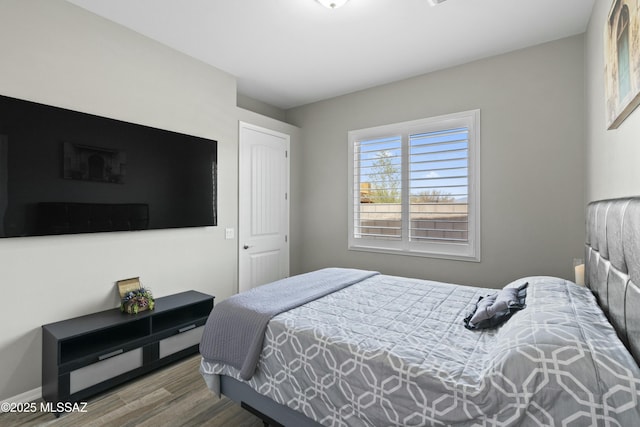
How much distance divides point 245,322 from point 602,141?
99.3 inches

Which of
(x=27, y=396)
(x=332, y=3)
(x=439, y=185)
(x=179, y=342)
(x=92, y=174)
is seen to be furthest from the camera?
(x=439, y=185)

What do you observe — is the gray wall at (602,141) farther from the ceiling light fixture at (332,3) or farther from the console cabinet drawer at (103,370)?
the console cabinet drawer at (103,370)

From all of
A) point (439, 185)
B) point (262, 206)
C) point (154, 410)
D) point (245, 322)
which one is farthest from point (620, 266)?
point (262, 206)

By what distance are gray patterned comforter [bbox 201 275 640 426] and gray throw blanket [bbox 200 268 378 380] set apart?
0.19 feet

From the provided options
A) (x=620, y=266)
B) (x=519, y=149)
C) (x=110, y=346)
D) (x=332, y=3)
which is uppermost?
(x=332, y=3)

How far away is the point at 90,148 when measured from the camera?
239cm

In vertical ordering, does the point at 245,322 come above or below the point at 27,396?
above

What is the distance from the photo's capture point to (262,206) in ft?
12.8

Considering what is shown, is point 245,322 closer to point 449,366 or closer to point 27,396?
point 449,366

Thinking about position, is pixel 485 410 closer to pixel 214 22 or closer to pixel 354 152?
pixel 214 22

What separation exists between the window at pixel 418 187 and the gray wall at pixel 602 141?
88 cm

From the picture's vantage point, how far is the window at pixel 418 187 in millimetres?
3207

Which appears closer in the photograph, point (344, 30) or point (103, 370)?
point (103, 370)

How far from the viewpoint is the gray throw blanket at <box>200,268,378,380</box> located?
172cm
